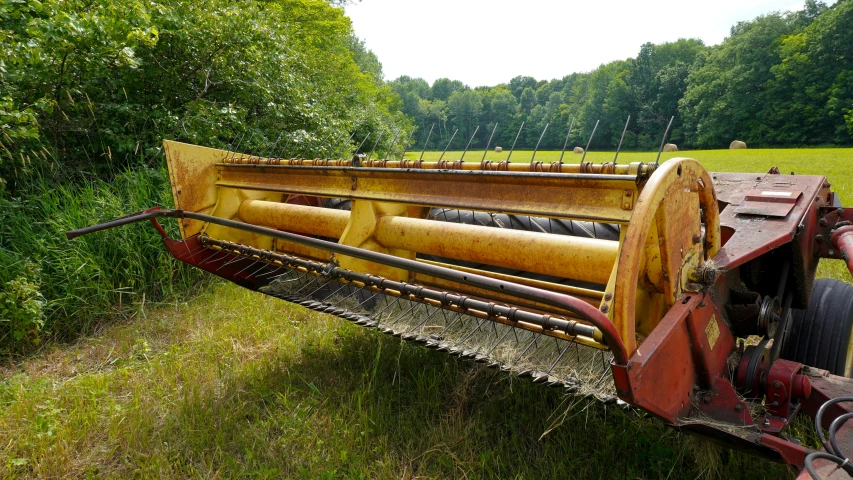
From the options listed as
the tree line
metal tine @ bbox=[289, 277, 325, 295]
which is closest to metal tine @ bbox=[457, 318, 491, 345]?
metal tine @ bbox=[289, 277, 325, 295]

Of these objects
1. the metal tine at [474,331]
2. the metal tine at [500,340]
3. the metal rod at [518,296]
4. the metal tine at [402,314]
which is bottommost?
the metal tine at [402,314]

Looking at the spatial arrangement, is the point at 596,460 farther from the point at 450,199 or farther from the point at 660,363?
the point at 450,199

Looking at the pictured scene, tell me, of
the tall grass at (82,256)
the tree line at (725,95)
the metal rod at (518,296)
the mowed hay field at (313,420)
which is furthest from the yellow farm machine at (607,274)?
the tree line at (725,95)

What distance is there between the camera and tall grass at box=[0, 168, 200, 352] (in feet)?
15.1

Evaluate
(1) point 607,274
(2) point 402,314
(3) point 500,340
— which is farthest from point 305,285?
(1) point 607,274

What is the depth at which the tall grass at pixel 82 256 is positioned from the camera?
15.1ft

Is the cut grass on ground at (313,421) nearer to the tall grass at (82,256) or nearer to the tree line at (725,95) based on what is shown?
the tall grass at (82,256)

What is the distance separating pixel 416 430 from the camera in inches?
115

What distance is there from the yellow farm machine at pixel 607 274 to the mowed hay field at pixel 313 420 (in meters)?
0.46

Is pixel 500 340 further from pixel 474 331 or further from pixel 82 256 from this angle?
pixel 82 256

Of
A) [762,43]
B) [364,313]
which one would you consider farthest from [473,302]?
[762,43]

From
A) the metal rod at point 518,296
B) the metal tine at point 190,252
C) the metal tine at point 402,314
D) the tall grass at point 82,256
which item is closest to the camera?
the metal rod at point 518,296

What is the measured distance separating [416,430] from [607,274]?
58.9 inches

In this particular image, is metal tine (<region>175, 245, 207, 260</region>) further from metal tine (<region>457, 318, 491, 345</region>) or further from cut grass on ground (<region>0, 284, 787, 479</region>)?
metal tine (<region>457, 318, 491, 345</region>)
